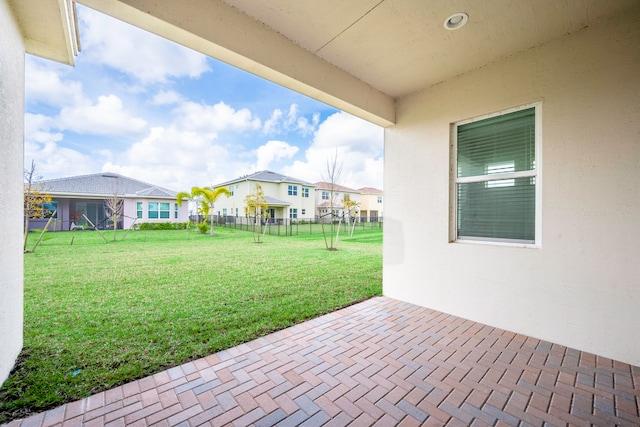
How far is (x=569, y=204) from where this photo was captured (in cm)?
272

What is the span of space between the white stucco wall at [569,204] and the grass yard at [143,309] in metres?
1.89

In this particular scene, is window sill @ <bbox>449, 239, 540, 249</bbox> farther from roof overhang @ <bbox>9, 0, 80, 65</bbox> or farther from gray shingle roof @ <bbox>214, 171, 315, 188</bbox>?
gray shingle roof @ <bbox>214, 171, 315, 188</bbox>

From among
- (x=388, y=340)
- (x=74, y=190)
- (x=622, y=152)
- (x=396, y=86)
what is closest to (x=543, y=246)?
(x=622, y=152)

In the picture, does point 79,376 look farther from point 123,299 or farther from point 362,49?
point 362,49

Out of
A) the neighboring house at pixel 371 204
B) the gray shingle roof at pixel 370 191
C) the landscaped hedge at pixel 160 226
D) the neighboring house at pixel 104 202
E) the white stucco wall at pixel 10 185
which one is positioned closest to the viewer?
the white stucco wall at pixel 10 185

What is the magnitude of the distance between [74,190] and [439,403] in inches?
993

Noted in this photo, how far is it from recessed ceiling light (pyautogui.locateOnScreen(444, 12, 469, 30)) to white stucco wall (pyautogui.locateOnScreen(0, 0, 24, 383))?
3590 mm

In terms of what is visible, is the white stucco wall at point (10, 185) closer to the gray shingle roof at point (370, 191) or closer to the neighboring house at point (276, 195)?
the neighboring house at point (276, 195)

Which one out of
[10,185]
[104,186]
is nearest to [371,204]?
[104,186]

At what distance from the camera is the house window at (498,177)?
309 cm

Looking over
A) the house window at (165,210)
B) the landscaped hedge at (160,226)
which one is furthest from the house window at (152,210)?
the landscaped hedge at (160,226)

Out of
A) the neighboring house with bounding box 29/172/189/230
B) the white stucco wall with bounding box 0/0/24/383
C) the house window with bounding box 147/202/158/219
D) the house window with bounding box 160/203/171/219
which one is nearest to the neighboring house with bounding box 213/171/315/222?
the house window with bounding box 160/203/171/219

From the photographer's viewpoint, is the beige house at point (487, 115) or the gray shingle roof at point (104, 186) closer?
the beige house at point (487, 115)

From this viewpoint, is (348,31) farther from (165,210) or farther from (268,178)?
(268,178)
